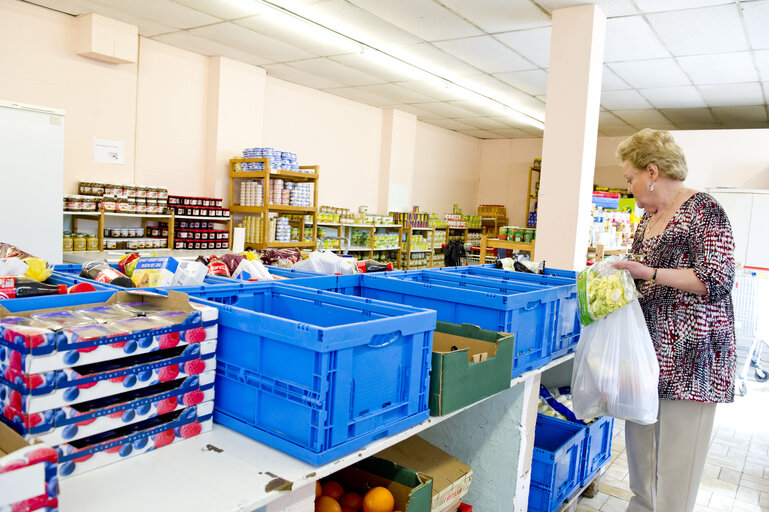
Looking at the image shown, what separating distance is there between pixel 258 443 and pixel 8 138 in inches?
162

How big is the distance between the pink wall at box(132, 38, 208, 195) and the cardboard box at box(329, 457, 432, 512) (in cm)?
505

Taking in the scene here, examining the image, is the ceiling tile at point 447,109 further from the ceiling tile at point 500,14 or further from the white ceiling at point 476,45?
the ceiling tile at point 500,14

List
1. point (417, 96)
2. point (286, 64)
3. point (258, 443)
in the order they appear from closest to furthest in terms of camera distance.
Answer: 1. point (258, 443)
2. point (286, 64)
3. point (417, 96)

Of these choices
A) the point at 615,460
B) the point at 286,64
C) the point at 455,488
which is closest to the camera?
the point at 455,488

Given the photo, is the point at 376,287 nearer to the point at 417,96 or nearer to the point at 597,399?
the point at 597,399

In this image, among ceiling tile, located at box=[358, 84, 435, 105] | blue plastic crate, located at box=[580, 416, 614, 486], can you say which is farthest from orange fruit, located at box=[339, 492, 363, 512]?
ceiling tile, located at box=[358, 84, 435, 105]

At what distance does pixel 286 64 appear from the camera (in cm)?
680

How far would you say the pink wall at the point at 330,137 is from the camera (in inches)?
299

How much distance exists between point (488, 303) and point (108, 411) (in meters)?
1.45

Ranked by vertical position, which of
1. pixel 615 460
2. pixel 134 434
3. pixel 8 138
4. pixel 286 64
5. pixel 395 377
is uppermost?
pixel 286 64

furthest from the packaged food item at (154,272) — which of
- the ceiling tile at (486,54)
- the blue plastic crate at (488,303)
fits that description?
the ceiling tile at (486,54)

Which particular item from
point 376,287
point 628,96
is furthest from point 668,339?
point 628,96

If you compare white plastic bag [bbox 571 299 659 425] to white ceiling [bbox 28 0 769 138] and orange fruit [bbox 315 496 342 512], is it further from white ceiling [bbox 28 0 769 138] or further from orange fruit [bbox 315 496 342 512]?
white ceiling [bbox 28 0 769 138]

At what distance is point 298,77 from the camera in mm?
7410
